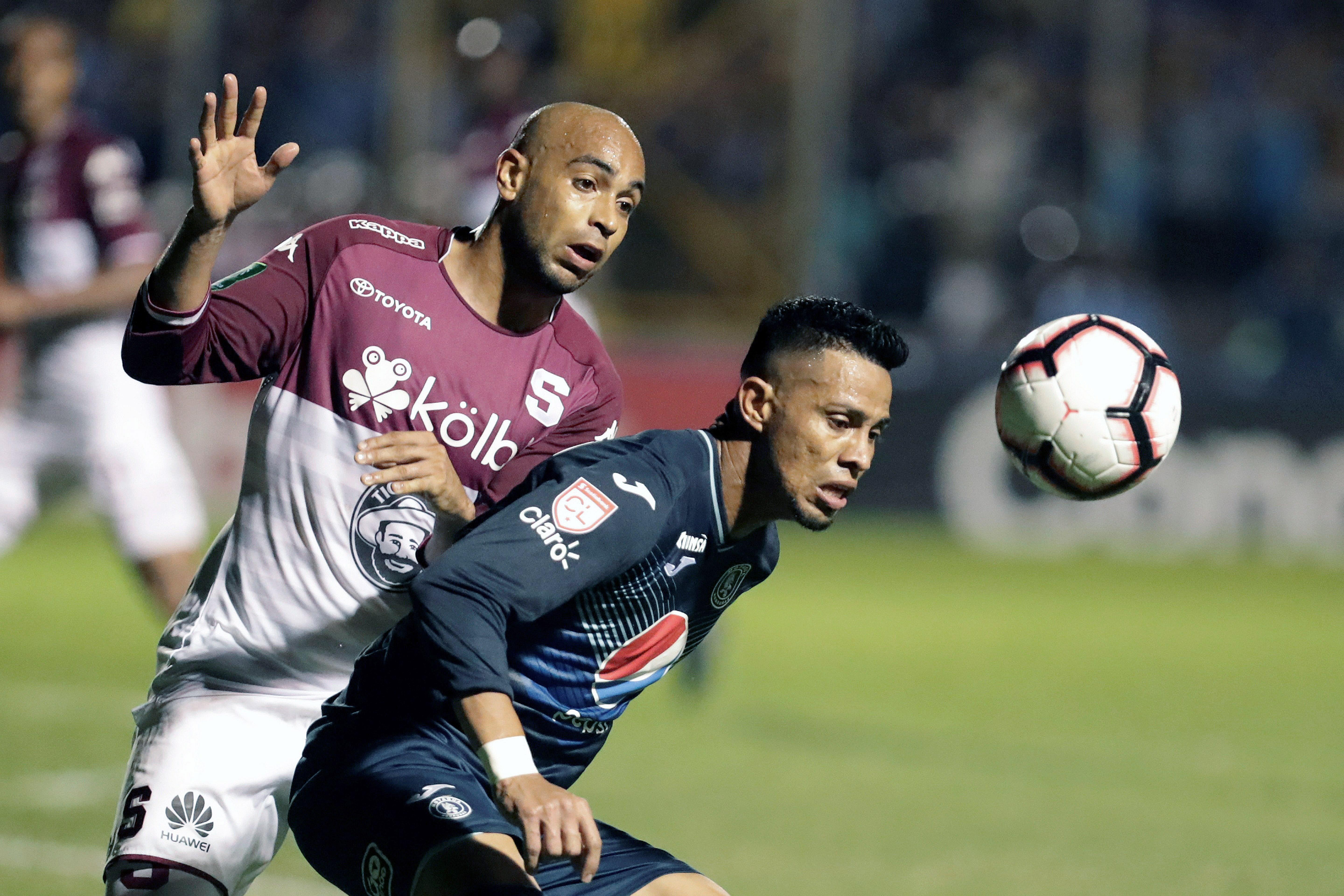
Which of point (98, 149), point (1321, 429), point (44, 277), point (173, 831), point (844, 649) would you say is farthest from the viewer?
point (1321, 429)

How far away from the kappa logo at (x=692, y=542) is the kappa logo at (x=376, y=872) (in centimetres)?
77

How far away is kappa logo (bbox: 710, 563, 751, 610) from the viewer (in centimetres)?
359

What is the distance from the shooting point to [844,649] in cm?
1067

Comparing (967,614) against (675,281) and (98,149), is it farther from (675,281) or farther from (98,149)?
(98,149)

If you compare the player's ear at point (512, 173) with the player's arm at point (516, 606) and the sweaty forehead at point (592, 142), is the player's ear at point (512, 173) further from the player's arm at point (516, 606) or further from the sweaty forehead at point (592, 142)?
the player's arm at point (516, 606)

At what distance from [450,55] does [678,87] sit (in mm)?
2312

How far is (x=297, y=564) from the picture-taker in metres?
3.86

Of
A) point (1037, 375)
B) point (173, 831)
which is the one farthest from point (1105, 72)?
point (173, 831)

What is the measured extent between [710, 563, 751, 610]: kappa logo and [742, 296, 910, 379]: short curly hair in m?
0.39

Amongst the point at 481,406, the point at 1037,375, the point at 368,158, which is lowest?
the point at 481,406

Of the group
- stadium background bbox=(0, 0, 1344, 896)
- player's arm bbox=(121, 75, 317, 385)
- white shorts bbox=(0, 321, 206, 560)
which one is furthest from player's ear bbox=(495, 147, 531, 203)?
stadium background bbox=(0, 0, 1344, 896)

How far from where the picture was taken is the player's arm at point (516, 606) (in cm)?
294

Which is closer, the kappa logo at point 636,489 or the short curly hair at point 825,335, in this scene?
the kappa logo at point 636,489

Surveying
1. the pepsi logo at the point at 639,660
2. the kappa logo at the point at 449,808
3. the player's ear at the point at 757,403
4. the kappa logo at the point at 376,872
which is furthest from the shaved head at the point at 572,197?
the kappa logo at the point at 376,872
